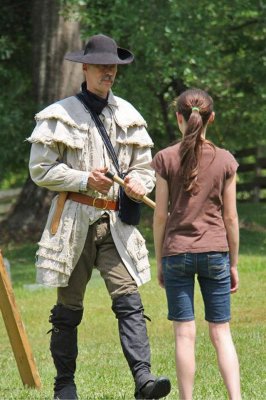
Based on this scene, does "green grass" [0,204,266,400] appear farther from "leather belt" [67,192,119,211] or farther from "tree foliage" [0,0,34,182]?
"tree foliage" [0,0,34,182]

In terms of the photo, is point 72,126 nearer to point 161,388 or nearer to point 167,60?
point 161,388

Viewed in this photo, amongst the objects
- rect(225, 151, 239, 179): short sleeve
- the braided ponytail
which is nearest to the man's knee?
the braided ponytail

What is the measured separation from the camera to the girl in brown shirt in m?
6.14

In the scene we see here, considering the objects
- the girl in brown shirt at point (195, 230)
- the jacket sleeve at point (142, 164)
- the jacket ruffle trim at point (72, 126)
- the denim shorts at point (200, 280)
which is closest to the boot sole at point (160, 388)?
the girl in brown shirt at point (195, 230)

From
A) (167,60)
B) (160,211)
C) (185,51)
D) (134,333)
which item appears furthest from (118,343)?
(185,51)

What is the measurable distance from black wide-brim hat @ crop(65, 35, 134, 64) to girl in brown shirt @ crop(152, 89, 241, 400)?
0.99m

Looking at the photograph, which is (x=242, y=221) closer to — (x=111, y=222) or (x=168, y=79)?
(x=168, y=79)

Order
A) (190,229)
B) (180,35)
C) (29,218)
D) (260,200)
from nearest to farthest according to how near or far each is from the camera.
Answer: (190,229), (180,35), (29,218), (260,200)

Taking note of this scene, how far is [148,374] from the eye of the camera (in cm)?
687

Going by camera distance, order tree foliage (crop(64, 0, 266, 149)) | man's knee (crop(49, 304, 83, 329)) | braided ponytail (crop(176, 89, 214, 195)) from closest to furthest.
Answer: braided ponytail (crop(176, 89, 214, 195)) < man's knee (crop(49, 304, 83, 329)) < tree foliage (crop(64, 0, 266, 149))

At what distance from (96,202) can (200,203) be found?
1108mm

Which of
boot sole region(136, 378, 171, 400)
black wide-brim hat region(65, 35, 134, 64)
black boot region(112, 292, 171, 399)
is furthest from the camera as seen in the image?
black wide-brim hat region(65, 35, 134, 64)

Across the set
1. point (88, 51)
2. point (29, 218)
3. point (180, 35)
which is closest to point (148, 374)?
point (88, 51)

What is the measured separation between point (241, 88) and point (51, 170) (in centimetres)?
1578
